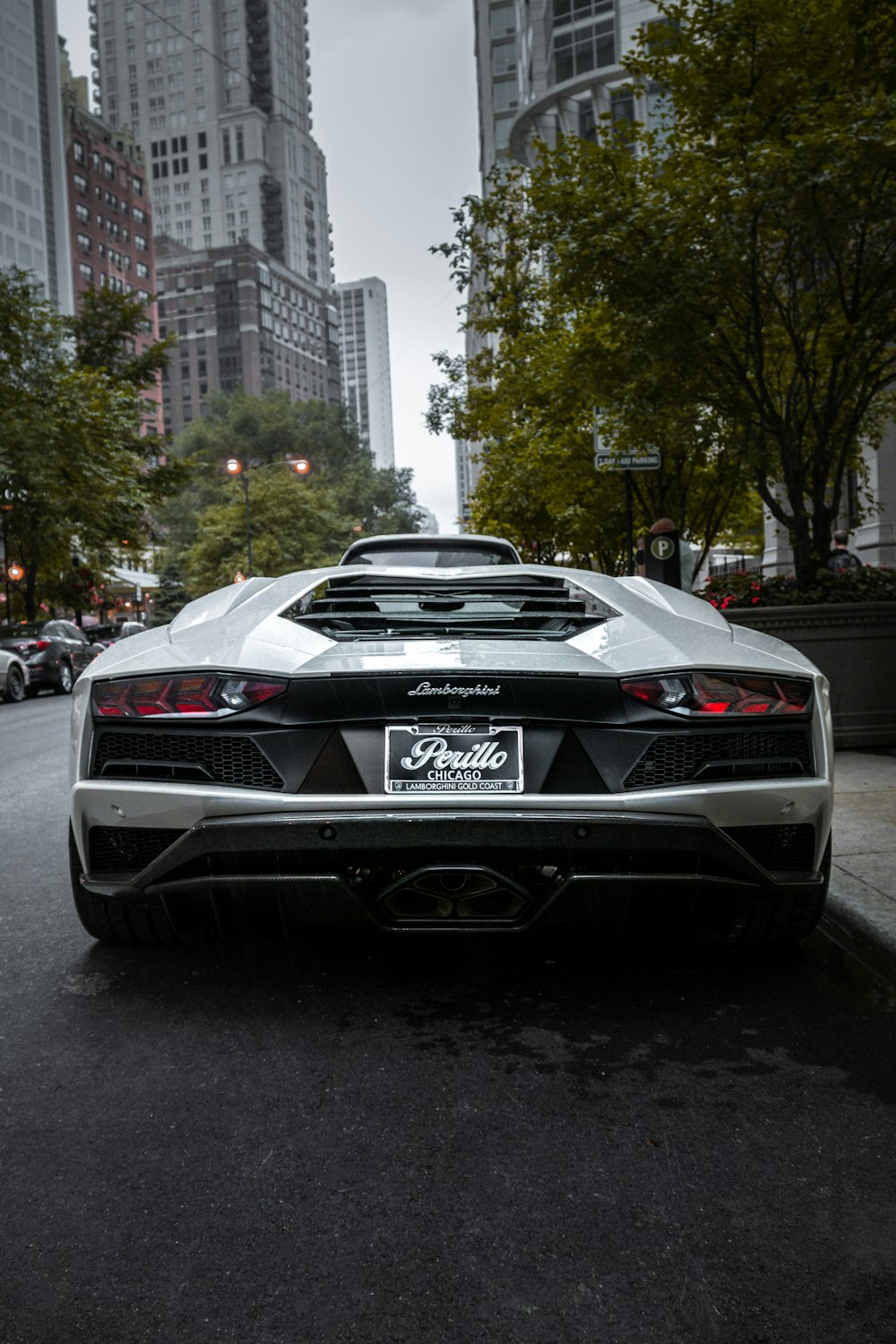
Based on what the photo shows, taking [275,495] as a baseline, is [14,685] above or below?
below

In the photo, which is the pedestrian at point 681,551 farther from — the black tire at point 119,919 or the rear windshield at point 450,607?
the black tire at point 119,919

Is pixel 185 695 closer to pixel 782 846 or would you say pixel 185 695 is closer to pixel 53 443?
pixel 782 846

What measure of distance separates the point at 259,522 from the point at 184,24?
15811 centimetres

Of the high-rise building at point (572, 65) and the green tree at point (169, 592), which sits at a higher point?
the high-rise building at point (572, 65)

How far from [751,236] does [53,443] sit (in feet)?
64.5

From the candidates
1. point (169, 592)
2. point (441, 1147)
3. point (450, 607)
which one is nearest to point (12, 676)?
point (450, 607)

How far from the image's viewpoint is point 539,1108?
8.41 feet

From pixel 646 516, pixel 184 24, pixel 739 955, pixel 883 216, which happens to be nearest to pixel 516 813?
pixel 739 955

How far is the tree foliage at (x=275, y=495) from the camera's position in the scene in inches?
2188

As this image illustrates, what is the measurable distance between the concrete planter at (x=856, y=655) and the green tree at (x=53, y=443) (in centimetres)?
2010

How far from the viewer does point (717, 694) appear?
3068 mm

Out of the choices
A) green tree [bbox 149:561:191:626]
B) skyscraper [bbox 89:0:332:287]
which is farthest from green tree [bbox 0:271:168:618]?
skyscraper [bbox 89:0:332:287]

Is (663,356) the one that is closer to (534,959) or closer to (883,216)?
(883,216)

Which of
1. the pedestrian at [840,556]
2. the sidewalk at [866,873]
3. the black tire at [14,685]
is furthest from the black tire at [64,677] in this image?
the sidewalk at [866,873]
